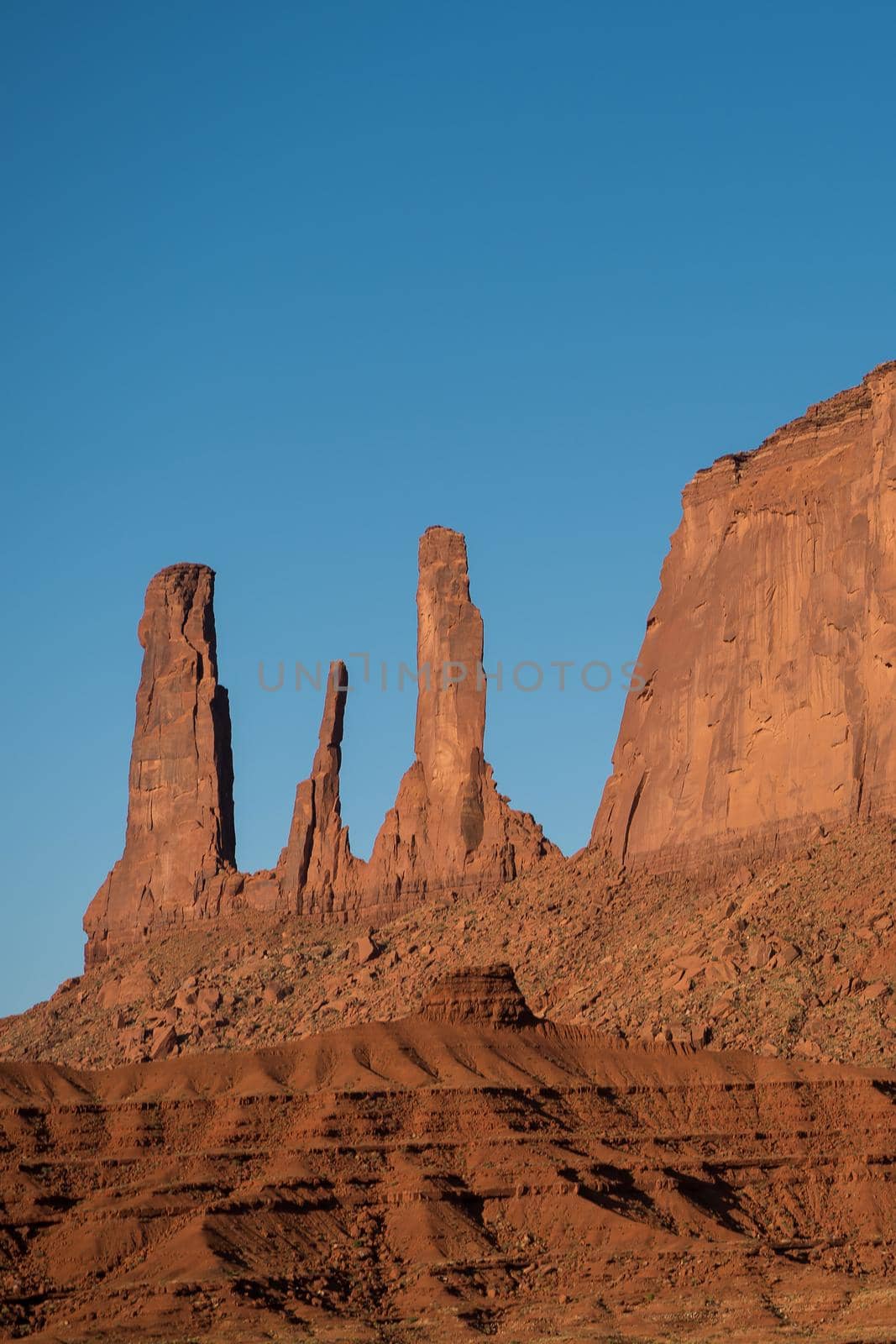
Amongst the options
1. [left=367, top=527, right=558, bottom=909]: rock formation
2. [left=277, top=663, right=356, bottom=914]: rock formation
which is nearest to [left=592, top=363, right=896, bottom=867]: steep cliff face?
[left=367, top=527, right=558, bottom=909]: rock formation

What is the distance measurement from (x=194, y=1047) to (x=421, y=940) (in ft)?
40.4

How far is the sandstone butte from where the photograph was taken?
143 m

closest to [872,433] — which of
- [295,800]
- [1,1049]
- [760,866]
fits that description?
[760,866]

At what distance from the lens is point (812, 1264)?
259 feet

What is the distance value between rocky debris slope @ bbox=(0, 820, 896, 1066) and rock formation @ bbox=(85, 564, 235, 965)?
396 centimetres

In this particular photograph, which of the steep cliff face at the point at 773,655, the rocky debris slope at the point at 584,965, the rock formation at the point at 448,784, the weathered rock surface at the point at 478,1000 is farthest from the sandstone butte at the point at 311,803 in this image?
the weathered rock surface at the point at 478,1000

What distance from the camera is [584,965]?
120 meters

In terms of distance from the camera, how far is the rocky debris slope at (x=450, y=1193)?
7281 cm

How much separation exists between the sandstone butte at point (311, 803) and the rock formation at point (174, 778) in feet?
0.21

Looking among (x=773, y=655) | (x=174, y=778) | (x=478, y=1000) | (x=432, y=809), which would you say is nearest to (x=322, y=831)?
(x=432, y=809)

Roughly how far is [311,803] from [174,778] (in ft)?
44.7

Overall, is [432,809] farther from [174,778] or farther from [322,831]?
[174,778]

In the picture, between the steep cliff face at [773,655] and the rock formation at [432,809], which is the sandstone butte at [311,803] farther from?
the steep cliff face at [773,655]

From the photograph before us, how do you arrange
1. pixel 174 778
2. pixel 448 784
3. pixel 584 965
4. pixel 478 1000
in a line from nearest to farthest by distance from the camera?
1. pixel 478 1000
2. pixel 584 965
3. pixel 448 784
4. pixel 174 778
